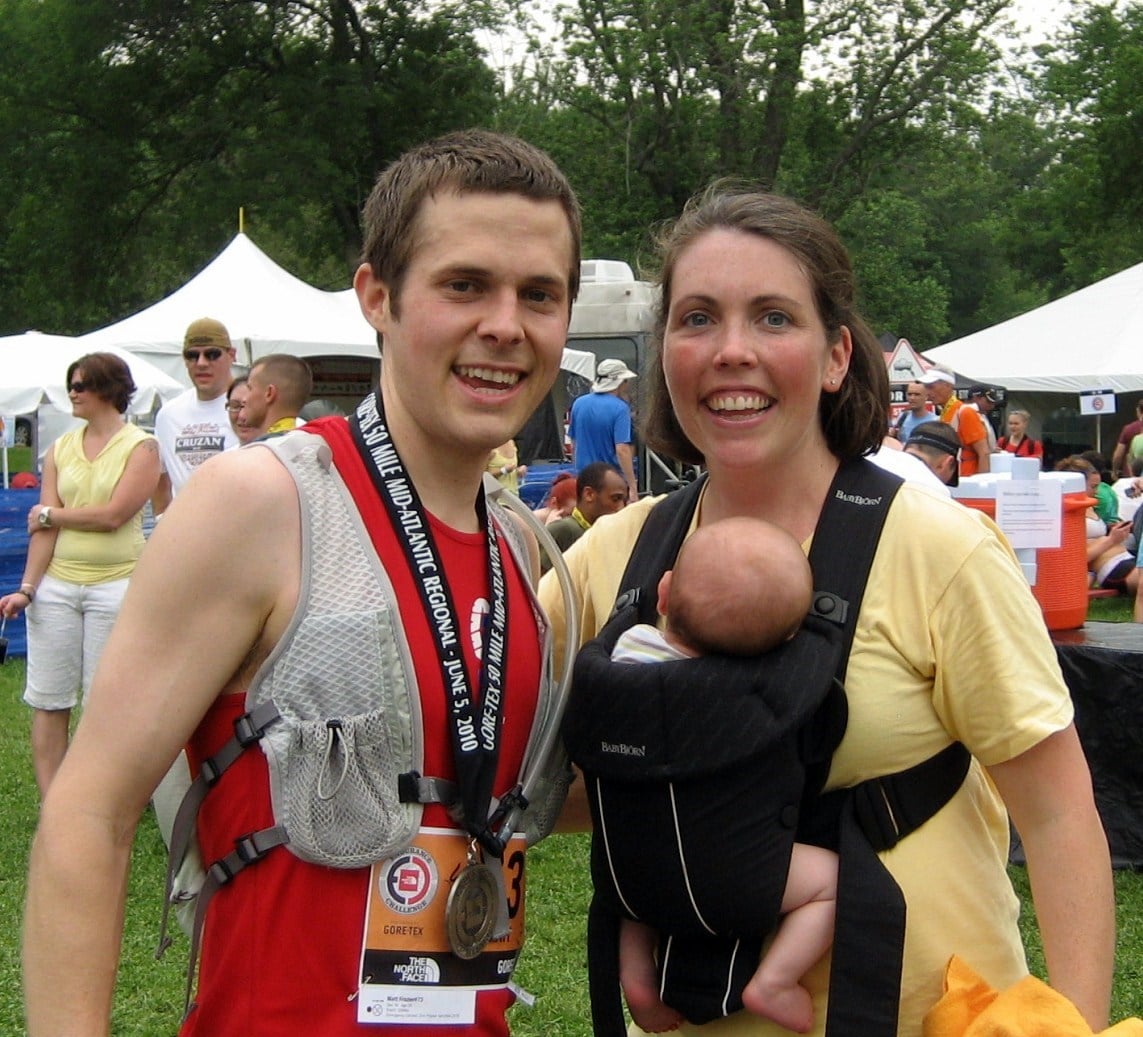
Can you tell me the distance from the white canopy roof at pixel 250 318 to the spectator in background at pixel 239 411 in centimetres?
700

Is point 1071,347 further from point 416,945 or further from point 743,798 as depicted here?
point 416,945

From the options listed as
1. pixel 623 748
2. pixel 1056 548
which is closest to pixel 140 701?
pixel 623 748

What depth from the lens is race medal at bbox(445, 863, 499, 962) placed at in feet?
5.98

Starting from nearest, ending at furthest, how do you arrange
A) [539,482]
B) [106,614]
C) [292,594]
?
[292,594], [106,614], [539,482]

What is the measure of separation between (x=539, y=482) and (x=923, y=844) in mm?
11748

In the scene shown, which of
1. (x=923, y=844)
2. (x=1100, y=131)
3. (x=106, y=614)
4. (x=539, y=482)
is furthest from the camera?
(x=1100, y=131)

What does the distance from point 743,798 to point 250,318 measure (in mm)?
12681

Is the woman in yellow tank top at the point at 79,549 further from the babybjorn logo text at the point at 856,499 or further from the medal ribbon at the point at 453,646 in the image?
the babybjorn logo text at the point at 856,499

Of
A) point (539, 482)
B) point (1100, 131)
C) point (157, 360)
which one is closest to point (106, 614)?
point (539, 482)

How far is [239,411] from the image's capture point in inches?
240

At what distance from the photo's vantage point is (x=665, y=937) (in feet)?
6.79

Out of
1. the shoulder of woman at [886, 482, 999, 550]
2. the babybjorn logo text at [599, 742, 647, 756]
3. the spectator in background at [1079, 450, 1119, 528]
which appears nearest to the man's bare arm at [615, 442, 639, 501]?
the spectator in background at [1079, 450, 1119, 528]

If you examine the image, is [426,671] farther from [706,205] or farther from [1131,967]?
[1131,967]

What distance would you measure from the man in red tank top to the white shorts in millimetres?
4427
